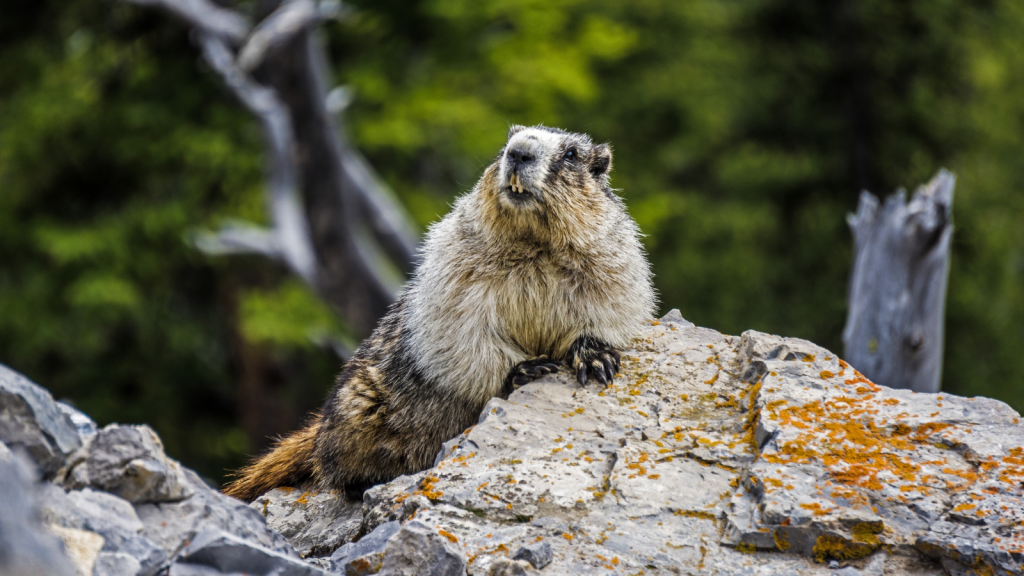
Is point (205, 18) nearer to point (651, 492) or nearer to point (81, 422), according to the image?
point (81, 422)

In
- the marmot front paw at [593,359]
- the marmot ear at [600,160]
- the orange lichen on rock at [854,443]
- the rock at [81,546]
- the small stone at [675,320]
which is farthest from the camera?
the marmot ear at [600,160]

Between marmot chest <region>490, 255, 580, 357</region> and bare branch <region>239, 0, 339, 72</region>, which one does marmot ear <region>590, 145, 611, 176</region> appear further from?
bare branch <region>239, 0, 339, 72</region>

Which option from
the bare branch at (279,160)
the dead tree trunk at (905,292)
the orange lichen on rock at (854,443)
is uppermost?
the bare branch at (279,160)

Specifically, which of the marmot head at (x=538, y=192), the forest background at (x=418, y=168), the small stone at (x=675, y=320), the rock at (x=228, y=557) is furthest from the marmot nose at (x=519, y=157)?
the forest background at (x=418, y=168)

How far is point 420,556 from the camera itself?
3.40 meters

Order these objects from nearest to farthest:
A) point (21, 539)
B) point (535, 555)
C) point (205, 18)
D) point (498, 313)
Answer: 1. point (21, 539)
2. point (535, 555)
3. point (498, 313)
4. point (205, 18)

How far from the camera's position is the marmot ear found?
560 centimetres

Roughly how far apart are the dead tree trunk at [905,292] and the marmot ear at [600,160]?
352 cm

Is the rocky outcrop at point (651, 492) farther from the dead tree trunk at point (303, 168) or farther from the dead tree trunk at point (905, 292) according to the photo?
the dead tree trunk at point (303, 168)

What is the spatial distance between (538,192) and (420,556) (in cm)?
220

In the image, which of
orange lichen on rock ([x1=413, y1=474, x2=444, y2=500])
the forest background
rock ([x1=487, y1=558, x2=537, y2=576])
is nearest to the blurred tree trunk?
the forest background

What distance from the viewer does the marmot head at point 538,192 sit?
4961 millimetres

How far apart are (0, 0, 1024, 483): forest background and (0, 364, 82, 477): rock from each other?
974 cm

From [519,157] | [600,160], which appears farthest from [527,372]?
[600,160]
